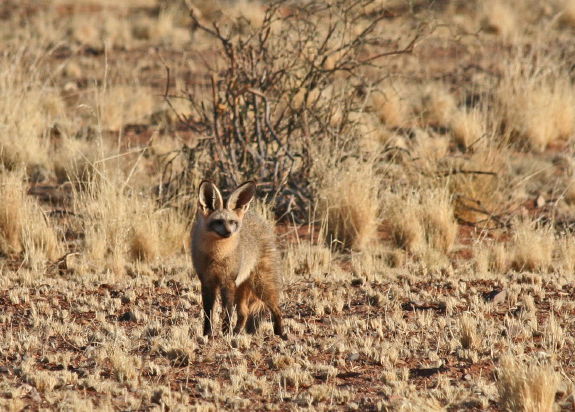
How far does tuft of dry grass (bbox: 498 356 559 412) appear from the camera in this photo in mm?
5359

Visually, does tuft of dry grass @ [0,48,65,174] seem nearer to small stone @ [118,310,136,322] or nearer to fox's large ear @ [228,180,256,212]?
small stone @ [118,310,136,322]

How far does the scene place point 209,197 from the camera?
6867 millimetres

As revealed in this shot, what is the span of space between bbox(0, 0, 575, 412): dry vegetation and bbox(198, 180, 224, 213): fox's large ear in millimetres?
954

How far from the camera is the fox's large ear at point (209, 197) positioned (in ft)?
22.1

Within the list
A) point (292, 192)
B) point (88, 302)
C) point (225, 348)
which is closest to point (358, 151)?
point (292, 192)

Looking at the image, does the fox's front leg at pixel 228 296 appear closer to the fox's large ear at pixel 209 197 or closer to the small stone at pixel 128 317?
the fox's large ear at pixel 209 197

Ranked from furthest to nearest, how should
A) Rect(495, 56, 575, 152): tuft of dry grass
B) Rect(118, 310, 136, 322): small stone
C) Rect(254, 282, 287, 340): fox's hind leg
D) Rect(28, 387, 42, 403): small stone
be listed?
Rect(495, 56, 575, 152): tuft of dry grass → Rect(118, 310, 136, 322): small stone → Rect(254, 282, 287, 340): fox's hind leg → Rect(28, 387, 42, 403): small stone

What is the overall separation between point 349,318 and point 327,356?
101cm

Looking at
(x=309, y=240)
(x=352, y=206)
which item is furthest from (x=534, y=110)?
(x=309, y=240)

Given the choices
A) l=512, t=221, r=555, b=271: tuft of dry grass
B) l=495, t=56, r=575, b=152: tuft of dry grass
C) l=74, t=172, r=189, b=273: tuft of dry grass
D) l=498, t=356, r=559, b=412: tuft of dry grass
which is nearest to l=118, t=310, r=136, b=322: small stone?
l=74, t=172, r=189, b=273: tuft of dry grass

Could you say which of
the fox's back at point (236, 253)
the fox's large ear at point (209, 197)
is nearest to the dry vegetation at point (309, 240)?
the fox's back at point (236, 253)

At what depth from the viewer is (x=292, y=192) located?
37.1ft

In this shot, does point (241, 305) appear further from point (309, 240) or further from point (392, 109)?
point (392, 109)

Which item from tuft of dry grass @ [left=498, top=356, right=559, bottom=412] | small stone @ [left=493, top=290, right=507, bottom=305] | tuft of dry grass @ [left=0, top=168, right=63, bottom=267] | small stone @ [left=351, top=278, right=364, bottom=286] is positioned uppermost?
tuft of dry grass @ [left=498, top=356, right=559, bottom=412]
